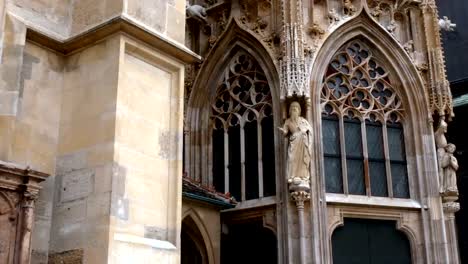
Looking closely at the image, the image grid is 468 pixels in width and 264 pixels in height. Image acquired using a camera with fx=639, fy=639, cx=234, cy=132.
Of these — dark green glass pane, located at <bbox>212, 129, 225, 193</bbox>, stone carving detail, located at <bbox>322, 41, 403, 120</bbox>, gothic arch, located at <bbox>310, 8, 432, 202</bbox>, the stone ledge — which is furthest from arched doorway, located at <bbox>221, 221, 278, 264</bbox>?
the stone ledge

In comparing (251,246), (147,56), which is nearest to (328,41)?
(251,246)

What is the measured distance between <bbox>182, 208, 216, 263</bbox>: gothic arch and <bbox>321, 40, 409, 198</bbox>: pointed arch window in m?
2.78

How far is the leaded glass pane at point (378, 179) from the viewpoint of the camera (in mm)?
13867

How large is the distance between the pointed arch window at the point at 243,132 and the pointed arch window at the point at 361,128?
4.25 feet

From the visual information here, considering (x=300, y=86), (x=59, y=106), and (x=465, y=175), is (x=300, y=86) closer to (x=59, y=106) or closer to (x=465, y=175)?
(x=465, y=175)

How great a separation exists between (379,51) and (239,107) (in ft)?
11.5

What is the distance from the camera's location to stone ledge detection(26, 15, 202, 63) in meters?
5.65

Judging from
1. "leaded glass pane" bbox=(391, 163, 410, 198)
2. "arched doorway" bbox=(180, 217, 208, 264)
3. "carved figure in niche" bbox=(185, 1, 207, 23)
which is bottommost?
"arched doorway" bbox=(180, 217, 208, 264)

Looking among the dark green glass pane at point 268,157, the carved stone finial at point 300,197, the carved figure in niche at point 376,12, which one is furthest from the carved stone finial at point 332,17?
the carved stone finial at point 300,197

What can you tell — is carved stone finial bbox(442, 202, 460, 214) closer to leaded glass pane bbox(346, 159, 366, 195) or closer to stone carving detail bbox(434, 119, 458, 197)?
stone carving detail bbox(434, 119, 458, 197)

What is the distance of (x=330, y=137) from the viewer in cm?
1391

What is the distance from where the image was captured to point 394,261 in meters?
13.5

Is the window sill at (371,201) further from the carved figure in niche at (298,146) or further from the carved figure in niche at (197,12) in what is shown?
the carved figure in niche at (197,12)

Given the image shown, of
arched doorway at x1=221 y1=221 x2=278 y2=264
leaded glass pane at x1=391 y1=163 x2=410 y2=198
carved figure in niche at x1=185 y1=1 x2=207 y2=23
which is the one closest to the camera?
arched doorway at x1=221 y1=221 x2=278 y2=264
